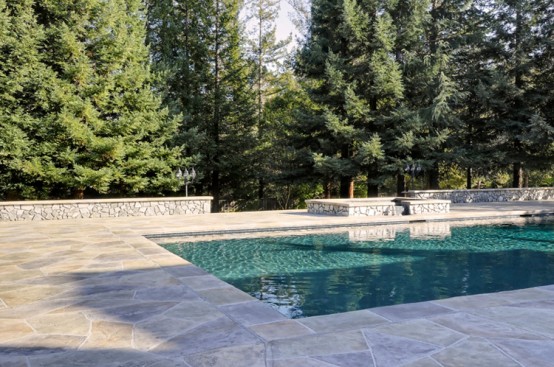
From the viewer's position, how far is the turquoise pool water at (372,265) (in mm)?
5723

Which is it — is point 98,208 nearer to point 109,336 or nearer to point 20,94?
point 20,94

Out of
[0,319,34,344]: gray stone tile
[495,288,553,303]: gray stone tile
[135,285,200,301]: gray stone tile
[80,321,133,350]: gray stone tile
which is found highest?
[495,288,553,303]: gray stone tile

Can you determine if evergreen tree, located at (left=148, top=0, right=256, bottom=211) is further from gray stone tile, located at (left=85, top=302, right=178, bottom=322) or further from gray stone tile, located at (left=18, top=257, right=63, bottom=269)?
gray stone tile, located at (left=85, top=302, right=178, bottom=322)

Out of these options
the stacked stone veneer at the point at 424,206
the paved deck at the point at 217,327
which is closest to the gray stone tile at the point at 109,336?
the paved deck at the point at 217,327

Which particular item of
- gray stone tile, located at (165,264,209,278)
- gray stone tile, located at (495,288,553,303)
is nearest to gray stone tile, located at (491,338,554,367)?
gray stone tile, located at (495,288,553,303)

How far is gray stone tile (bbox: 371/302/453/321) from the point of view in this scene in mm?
3812

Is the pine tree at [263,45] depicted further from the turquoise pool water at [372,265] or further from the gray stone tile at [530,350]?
the gray stone tile at [530,350]

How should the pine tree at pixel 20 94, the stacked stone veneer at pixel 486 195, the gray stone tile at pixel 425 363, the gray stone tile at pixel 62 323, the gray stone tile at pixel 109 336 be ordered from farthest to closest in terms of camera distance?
the stacked stone veneer at pixel 486 195 → the pine tree at pixel 20 94 → the gray stone tile at pixel 62 323 → the gray stone tile at pixel 109 336 → the gray stone tile at pixel 425 363

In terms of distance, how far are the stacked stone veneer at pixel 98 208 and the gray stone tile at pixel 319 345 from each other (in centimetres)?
1121

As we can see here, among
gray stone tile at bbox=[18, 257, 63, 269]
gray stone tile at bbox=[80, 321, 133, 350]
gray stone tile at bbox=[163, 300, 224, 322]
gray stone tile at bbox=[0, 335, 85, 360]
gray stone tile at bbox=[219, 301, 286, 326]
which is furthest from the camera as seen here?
gray stone tile at bbox=[18, 257, 63, 269]

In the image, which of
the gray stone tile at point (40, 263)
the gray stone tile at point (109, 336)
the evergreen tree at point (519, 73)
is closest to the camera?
the gray stone tile at point (109, 336)

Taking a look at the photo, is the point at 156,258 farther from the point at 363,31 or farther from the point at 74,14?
the point at 363,31

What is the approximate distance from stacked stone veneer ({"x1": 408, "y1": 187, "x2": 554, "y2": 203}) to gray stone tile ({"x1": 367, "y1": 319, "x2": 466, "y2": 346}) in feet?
46.8

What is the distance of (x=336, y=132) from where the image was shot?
1773 centimetres
